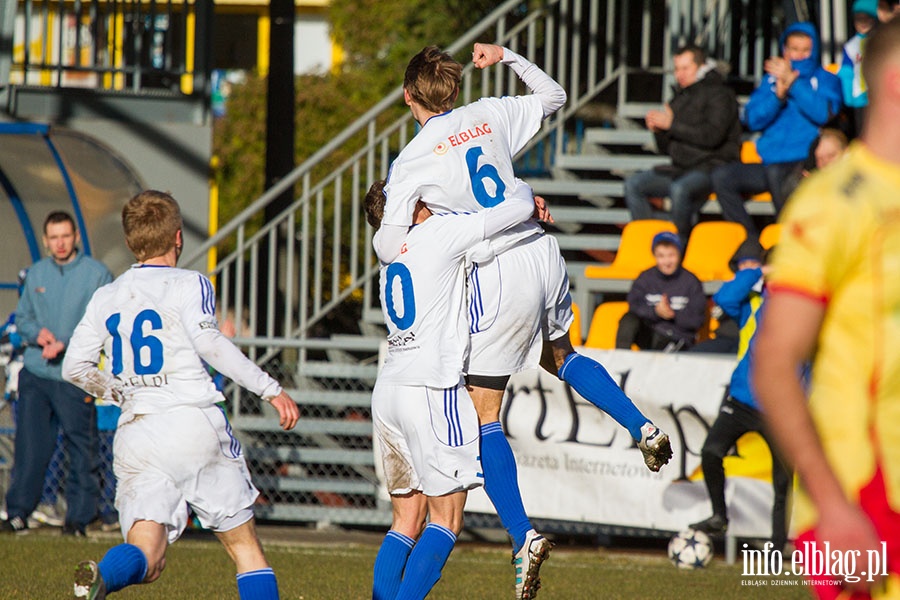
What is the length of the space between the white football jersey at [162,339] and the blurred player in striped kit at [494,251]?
0.77 meters

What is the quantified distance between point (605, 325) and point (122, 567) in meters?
6.61

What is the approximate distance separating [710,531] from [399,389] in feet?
14.5

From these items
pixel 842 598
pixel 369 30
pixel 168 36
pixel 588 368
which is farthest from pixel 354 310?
pixel 842 598

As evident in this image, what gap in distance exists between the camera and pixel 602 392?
19.6 feet

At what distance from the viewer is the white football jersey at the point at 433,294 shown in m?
5.43

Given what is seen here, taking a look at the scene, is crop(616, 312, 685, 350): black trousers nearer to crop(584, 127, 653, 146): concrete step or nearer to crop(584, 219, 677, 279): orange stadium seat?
crop(584, 219, 677, 279): orange stadium seat

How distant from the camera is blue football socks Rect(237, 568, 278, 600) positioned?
5.31 m

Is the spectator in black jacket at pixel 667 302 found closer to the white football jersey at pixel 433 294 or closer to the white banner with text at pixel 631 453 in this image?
the white banner with text at pixel 631 453

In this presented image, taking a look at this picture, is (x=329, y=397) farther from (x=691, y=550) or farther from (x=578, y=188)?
(x=691, y=550)

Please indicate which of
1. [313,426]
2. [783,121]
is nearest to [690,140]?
[783,121]

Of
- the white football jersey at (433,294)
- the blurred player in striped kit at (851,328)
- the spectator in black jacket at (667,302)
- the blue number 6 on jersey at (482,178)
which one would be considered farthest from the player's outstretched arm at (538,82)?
the spectator in black jacket at (667,302)

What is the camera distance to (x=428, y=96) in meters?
5.73

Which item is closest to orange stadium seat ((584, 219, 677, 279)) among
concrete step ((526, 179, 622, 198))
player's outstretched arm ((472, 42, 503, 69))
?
concrete step ((526, 179, 622, 198))

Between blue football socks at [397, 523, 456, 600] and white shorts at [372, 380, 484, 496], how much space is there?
0.56 ft
